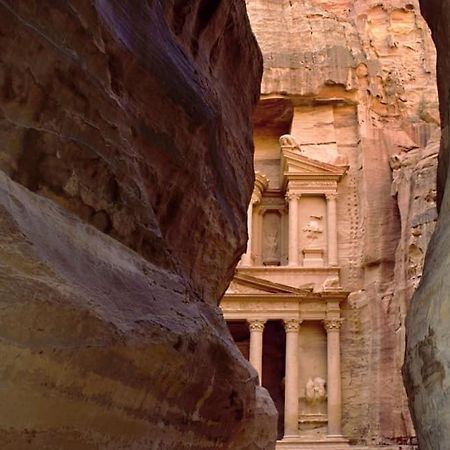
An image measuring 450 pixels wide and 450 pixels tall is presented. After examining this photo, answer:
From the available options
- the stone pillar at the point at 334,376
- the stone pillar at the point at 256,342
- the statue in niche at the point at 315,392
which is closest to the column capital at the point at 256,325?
the stone pillar at the point at 256,342

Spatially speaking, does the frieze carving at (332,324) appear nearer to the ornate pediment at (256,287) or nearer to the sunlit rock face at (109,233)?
the ornate pediment at (256,287)

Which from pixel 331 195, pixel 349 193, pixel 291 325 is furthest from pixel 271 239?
pixel 291 325

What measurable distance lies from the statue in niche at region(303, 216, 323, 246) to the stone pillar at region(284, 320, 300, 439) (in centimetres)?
365

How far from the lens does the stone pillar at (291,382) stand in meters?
22.4

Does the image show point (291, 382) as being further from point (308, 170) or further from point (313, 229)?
point (308, 170)

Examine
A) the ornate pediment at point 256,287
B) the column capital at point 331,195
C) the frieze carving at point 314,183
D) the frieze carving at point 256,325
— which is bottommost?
the frieze carving at point 256,325

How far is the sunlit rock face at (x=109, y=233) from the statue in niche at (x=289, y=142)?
2112 cm

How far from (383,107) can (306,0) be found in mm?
6210

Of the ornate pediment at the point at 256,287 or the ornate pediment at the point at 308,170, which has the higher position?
the ornate pediment at the point at 308,170

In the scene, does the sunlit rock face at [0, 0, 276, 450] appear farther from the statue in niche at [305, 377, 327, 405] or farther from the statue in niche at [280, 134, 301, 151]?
the statue in niche at [280, 134, 301, 151]

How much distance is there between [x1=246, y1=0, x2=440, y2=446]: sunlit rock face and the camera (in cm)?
2223

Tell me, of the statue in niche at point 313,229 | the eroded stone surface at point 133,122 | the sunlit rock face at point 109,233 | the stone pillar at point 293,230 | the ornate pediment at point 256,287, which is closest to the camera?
the sunlit rock face at point 109,233

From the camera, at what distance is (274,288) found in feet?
77.8

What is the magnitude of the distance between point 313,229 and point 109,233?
22.4 metres
